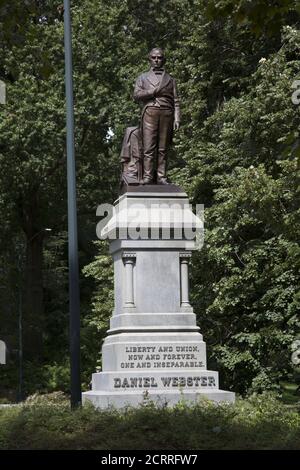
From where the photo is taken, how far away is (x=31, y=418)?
10.8 meters

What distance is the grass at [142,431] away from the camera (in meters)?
9.08

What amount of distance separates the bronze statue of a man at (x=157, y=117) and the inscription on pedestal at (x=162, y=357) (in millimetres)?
3090

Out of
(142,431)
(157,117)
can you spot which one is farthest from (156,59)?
(142,431)

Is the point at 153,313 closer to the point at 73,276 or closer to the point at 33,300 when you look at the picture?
the point at 73,276

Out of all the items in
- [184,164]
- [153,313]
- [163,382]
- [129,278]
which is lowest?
[163,382]

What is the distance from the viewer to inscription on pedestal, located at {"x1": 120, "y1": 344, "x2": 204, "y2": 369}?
566 inches

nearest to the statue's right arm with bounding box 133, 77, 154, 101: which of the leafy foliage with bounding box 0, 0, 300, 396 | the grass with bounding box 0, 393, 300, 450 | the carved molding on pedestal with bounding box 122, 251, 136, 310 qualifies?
the leafy foliage with bounding box 0, 0, 300, 396

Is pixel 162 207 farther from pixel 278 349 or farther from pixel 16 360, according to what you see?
pixel 16 360

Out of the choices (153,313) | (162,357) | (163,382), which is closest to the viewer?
(163,382)

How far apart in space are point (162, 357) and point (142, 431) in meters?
4.87

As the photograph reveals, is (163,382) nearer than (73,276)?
Yes

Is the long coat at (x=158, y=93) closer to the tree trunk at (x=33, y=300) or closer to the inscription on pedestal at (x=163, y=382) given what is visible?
the inscription on pedestal at (x=163, y=382)

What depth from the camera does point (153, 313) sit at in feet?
48.9

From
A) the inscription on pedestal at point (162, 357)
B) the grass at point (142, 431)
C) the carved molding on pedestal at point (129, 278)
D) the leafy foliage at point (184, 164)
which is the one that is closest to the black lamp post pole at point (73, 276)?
the inscription on pedestal at point (162, 357)
